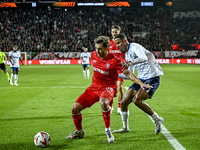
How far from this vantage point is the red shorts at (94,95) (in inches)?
181

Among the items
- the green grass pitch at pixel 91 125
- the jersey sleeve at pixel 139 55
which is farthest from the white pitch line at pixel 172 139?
the jersey sleeve at pixel 139 55

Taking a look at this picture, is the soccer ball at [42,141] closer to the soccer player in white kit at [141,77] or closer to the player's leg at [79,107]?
the player's leg at [79,107]

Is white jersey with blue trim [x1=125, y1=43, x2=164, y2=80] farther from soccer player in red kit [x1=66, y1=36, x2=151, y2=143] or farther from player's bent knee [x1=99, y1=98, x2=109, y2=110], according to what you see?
player's bent knee [x1=99, y1=98, x2=109, y2=110]

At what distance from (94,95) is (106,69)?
1.74 feet

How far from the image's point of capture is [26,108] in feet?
25.1

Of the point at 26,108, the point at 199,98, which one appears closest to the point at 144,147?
the point at 26,108

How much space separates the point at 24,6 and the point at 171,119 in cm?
4460

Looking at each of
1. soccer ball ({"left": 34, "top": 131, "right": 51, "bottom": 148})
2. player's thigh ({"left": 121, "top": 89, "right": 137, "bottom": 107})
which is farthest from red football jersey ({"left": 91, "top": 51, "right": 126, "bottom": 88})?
soccer ball ({"left": 34, "top": 131, "right": 51, "bottom": 148})

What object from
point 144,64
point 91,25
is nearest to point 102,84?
point 144,64

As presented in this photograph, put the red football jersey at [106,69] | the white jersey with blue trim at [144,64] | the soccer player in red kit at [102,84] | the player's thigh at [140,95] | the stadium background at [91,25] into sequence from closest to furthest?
the soccer player in red kit at [102,84], the red football jersey at [106,69], the player's thigh at [140,95], the white jersey with blue trim at [144,64], the stadium background at [91,25]

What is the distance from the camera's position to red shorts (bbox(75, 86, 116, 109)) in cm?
460

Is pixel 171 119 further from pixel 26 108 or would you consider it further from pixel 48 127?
pixel 26 108

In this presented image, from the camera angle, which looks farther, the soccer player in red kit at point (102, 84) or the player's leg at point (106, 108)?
the soccer player in red kit at point (102, 84)

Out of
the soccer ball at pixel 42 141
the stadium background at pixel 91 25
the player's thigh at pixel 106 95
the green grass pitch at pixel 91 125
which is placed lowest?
the green grass pitch at pixel 91 125
